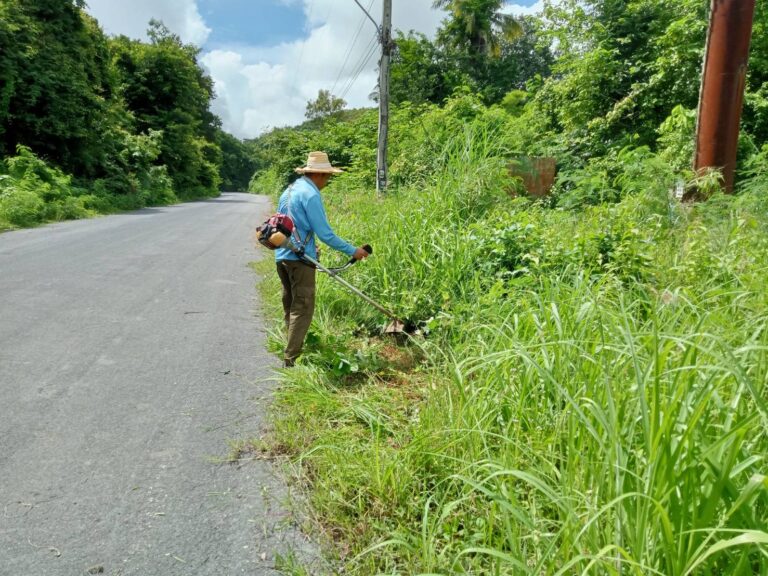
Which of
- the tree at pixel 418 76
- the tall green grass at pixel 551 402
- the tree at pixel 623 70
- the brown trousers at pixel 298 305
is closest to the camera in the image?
the tall green grass at pixel 551 402

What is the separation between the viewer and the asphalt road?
2.20 metres

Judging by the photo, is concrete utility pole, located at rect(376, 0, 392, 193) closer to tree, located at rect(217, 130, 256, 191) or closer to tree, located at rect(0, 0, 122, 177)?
tree, located at rect(0, 0, 122, 177)

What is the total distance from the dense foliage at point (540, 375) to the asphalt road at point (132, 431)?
34 centimetres

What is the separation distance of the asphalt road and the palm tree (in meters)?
30.8

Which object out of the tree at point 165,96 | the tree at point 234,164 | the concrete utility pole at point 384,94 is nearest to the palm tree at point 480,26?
the tree at point 165,96

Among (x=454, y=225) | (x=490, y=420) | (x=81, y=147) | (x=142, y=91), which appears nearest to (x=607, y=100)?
(x=454, y=225)

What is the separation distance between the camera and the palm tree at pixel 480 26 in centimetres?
3173

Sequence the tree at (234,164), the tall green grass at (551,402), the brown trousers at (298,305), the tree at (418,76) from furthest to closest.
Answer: the tree at (234,164)
the tree at (418,76)
the brown trousers at (298,305)
the tall green grass at (551,402)

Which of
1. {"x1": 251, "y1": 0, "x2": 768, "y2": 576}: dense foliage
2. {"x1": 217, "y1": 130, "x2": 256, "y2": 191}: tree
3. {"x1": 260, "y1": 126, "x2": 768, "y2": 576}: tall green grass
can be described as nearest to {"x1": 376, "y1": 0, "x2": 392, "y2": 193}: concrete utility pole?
{"x1": 251, "y1": 0, "x2": 768, "y2": 576}: dense foliage

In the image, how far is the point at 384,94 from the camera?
10742 millimetres

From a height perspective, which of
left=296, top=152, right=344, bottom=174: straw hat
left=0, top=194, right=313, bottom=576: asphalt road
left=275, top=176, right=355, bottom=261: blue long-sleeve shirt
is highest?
left=296, top=152, right=344, bottom=174: straw hat

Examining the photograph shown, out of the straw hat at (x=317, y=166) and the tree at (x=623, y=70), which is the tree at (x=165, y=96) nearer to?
the tree at (x=623, y=70)

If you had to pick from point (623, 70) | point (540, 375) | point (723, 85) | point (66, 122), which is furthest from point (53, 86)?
point (540, 375)

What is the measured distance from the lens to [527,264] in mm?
4477
